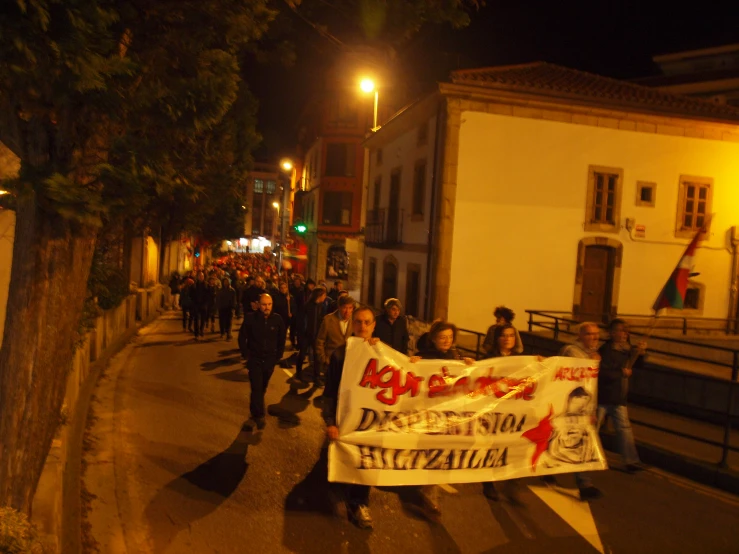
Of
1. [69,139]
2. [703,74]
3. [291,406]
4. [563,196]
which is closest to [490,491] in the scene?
[291,406]

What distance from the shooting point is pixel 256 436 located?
7.76 meters

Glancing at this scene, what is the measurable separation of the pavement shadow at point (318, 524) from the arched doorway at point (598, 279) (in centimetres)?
1435

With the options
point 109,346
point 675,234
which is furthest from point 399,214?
point 109,346

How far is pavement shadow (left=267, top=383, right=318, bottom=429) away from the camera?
854 centimetres

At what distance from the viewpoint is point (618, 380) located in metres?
6.70

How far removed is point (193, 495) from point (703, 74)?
4663 cm

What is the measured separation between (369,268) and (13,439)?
22.1 metres

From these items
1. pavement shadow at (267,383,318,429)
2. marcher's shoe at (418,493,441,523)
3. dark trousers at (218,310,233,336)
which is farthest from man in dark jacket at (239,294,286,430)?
dark trousers at (218,310,233,336)

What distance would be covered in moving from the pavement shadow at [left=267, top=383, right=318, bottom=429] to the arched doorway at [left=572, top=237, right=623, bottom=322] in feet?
35.9

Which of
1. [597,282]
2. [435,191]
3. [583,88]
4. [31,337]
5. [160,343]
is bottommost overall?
[160,343]

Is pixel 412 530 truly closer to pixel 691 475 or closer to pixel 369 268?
pixel 691 475

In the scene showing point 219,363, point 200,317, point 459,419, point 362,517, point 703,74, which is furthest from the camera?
point 703,74

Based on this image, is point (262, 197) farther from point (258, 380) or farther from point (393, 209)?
point (258, 380)

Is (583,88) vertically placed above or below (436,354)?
above
